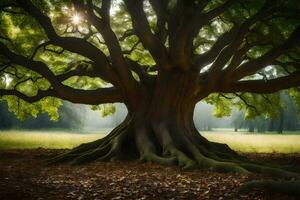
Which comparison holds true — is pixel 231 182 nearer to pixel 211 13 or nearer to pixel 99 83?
pixel 211 13

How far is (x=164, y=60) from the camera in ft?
53.4

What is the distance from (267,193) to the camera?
8.43m

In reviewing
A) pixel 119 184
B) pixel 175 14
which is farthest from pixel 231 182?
pixel 175 14

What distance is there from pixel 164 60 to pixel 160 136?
3217 mm

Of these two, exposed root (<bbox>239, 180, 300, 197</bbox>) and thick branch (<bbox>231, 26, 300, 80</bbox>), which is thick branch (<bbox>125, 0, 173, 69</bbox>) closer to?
→ thick branch (<bbox>231, 26, 300, 80</bbox>)

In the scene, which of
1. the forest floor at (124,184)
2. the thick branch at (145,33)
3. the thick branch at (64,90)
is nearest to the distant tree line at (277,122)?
the thick branch at (64,90)

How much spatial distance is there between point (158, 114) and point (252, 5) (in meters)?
5.99

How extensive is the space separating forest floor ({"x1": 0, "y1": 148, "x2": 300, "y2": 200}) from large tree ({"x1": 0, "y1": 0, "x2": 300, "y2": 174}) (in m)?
1.72

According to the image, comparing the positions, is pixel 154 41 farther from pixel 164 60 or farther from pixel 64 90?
pixel 64 90

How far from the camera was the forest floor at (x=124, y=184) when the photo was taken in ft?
27.8

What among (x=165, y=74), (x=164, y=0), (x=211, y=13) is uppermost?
(x=164, y=0)

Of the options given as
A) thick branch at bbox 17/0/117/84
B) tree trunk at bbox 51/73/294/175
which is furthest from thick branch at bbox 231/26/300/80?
thick branch at bbox 17/0/117/84

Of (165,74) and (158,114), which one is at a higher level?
(165,74)

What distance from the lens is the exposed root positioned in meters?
8.11
